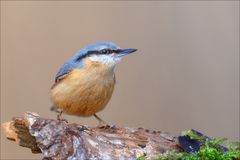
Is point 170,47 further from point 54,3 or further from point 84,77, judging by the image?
point 84,77

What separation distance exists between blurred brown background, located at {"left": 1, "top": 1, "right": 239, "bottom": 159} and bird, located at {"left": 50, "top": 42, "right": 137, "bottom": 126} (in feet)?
4.63

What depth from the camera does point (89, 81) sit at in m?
2.96

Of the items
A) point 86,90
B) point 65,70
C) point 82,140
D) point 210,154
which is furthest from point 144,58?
point 210,154

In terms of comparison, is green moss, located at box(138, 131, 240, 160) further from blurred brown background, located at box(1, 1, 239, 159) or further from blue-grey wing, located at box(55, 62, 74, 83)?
blurred brown background, located at box(1, 1, 239, 159)

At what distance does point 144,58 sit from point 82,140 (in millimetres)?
2570

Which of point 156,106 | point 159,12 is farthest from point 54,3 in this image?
Answer: point 156,106

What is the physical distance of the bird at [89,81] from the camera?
2.96 meters

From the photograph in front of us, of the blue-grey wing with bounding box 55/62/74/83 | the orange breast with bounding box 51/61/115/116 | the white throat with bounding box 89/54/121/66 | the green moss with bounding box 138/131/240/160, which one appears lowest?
the green moss with bounding box 138/131/240/160

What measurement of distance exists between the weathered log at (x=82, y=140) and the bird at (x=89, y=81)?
1.59ft

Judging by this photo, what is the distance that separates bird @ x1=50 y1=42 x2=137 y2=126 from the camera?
9.70 ft

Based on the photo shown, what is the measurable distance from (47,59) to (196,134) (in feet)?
8.08

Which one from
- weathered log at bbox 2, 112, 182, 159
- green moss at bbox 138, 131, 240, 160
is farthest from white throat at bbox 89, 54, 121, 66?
green moss at bbox 138, 131, 240, 160

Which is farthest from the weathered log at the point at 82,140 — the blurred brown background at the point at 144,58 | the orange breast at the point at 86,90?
the blurred brown background at the point at 144,58

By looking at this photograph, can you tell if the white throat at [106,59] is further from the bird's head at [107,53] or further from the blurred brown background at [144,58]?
the blurred brown background at [144,58]
